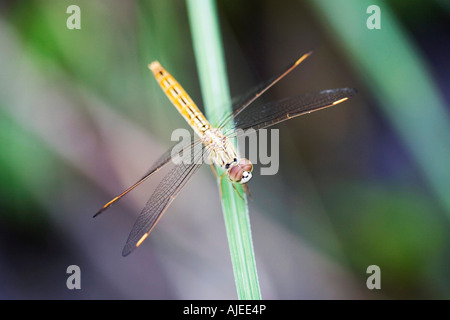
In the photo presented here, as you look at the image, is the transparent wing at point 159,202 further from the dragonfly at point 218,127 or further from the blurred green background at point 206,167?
the blurred green background at point 206,167

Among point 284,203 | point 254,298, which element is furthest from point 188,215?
point 254,298

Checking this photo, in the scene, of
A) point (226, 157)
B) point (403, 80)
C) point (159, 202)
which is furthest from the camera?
point (403, 80)

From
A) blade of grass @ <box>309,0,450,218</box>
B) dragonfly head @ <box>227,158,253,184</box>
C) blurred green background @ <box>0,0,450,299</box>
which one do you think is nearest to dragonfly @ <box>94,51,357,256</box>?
dragonfly head @ <box>227,158,253,184</box>

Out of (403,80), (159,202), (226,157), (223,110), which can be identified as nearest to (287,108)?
(223,110)

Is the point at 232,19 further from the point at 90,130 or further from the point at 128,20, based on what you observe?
the point at 90,130

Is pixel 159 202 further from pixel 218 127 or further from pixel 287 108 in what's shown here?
pixel 287 108

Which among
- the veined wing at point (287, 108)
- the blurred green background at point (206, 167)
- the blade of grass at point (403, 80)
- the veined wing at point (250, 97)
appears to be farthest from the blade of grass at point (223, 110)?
the blade of grass at point (403, 80)
